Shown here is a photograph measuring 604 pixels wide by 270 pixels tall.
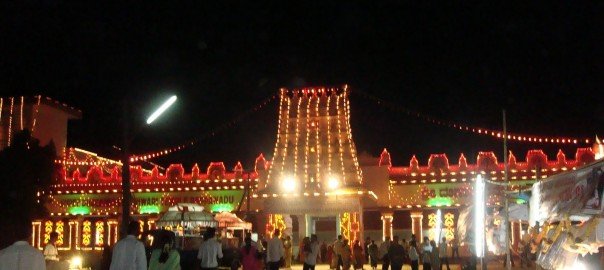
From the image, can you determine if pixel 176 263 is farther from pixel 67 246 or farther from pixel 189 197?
pixel 67 246

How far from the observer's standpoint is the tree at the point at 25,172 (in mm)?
29828

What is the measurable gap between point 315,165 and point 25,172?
13.0m

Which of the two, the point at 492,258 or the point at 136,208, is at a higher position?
the point at 136,208

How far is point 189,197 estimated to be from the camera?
122ft

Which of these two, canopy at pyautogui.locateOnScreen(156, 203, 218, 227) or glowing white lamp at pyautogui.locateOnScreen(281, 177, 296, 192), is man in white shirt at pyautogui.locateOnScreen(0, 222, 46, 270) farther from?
glowing white lamp at pyautogui.locateOnScreen(281, 177, 296, 192)

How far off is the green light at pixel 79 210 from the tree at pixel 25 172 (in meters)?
6.00

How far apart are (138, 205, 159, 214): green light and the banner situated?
27691mm

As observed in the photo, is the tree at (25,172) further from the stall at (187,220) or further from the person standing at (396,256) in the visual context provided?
the person standing at (396,256)

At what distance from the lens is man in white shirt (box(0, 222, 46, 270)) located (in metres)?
6.79

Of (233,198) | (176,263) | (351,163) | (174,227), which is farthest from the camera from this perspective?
(233,198)

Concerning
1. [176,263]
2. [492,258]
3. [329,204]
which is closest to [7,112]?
[329,204]

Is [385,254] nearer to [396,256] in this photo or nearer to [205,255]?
[396,256]

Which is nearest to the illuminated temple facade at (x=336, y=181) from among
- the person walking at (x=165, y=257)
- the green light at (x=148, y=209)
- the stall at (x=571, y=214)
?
the green light at (x=148, y=209)

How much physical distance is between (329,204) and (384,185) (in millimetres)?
3336
